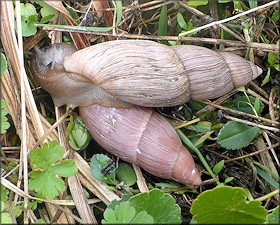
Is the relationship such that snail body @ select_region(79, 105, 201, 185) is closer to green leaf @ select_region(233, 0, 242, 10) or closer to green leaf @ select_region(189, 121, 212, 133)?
green leaf @ select_region(189, 121, 212, 133)

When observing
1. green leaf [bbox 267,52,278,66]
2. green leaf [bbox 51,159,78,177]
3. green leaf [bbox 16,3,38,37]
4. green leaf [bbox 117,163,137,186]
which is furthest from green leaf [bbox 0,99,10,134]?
green leaf [bbox 267,52,278,66]

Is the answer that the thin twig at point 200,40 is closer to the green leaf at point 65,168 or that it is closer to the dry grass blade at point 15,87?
the dry grass blade at point 15,87

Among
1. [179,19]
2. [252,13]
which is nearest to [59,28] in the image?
[179,19]

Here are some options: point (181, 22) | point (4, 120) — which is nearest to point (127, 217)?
point (4, 120)

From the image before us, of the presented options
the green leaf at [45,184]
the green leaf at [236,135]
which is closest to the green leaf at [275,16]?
the green leaf at [236,135]

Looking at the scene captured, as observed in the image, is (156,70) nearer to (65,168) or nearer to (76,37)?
(76,37)

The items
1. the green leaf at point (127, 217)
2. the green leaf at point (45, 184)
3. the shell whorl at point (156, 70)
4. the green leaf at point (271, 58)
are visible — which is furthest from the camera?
the green leaf at point (271, 58)
